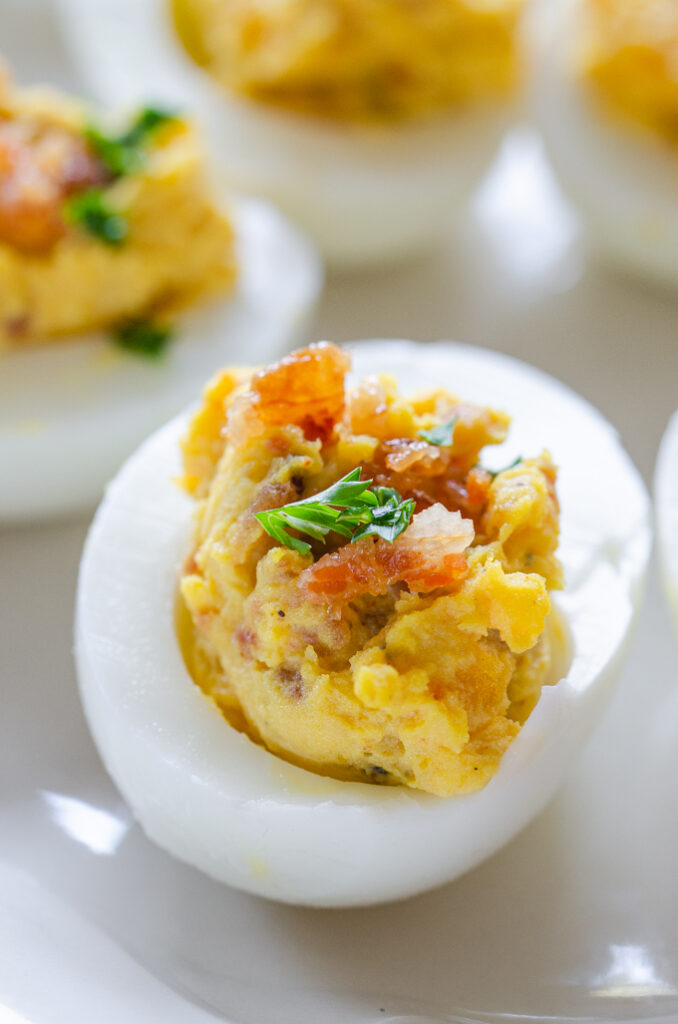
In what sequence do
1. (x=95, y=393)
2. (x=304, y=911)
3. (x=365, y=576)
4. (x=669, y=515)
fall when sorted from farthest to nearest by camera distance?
(x=95, y=393), (x=669, y=515), (x=304, y=911), (x=365, y=576)

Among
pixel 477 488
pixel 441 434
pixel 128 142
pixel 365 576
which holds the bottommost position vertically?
pixel 365 576

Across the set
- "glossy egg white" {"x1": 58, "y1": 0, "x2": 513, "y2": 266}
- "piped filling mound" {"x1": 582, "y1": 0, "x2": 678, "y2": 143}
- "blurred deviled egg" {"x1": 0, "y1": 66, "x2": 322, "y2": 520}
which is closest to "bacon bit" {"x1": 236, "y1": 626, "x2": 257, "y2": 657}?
"blurred deviled egg" {"x1": 0, "y1": 66, "x2": 322, "y2": 520}

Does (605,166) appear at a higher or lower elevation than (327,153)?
lower

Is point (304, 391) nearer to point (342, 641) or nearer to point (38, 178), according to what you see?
point (342, 641)

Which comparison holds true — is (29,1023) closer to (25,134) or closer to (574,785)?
(574,785)

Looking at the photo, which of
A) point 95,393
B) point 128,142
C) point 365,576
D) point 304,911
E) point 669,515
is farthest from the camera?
point 128,142

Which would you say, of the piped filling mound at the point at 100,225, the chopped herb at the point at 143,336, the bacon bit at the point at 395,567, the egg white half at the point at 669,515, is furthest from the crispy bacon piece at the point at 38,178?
the egg white half at the point at 669,515

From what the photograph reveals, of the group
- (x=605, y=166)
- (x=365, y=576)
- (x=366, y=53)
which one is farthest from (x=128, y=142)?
(x=365, y=576)

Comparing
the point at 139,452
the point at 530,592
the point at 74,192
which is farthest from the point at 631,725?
the point at 74,192
